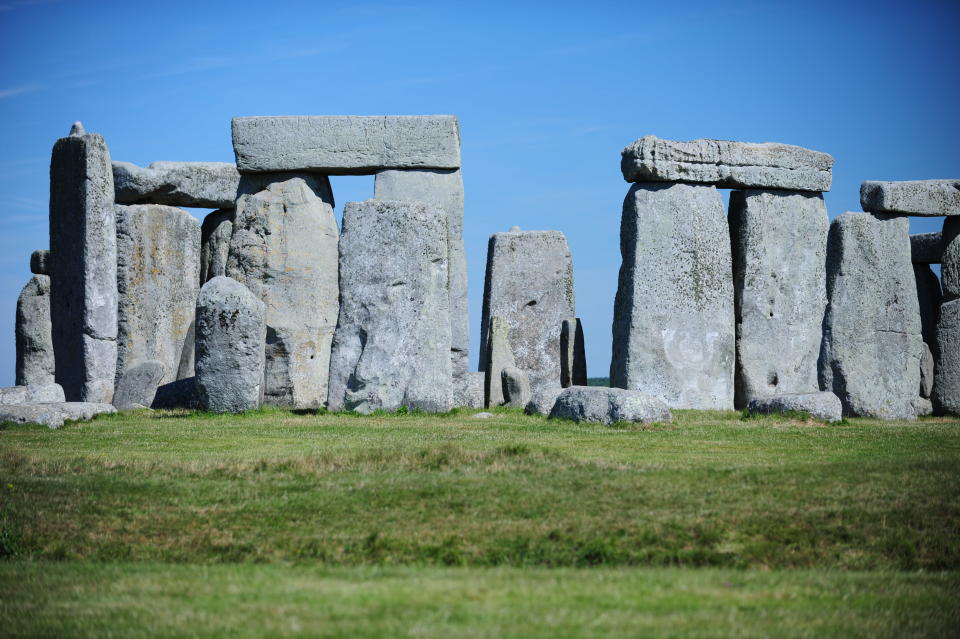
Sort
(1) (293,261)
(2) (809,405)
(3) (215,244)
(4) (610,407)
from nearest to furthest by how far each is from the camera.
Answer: (4) (610,407) < (2) (809,405) < (1) (293,261) < (3) (215,244)

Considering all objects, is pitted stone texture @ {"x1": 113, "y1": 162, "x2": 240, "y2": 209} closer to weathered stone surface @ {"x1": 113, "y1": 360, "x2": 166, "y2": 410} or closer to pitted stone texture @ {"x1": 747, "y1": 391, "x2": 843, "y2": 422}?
weathered stone surface @ {"x1": 113, "y1": 360, "x2": 166, "y2": 410}

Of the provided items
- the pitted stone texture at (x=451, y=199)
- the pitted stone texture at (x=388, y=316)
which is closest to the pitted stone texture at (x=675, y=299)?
the pitted stone texture at (x=451, y=199)

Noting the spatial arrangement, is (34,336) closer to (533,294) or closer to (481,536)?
(533,294)

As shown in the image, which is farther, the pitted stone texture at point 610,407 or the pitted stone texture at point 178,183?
the pitted stone texture at point 178,183

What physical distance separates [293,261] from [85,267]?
347cm

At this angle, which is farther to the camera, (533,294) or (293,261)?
(533,294)

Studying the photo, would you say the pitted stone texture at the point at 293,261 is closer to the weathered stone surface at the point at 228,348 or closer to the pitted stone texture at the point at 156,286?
the pitted stone texture at the point at 156,286

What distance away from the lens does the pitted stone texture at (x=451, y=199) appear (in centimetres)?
1967

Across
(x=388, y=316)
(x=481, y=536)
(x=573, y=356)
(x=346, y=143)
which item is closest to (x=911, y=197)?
(x=573, y=356)

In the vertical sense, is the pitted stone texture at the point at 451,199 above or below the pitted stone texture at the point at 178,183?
below

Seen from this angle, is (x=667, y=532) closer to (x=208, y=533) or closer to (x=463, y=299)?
(x=208, y=533)

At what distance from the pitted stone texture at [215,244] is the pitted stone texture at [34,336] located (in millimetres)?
3696

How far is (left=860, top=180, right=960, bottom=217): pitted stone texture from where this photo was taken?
17547 mm

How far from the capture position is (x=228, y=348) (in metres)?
15.3
